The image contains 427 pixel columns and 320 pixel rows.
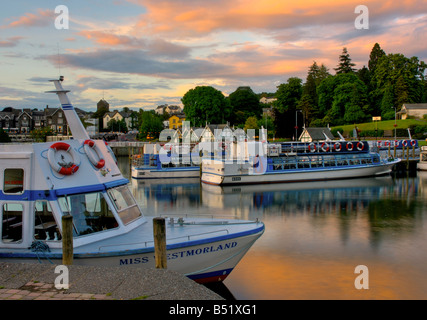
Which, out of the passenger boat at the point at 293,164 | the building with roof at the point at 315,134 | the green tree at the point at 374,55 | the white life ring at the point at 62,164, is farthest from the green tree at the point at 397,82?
the white life ring at the point at 62,164

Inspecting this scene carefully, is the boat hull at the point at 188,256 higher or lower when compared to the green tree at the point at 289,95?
lower

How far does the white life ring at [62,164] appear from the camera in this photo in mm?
12523

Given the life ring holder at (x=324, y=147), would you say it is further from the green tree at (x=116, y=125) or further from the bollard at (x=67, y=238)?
the green tree at (x=116, y=125)

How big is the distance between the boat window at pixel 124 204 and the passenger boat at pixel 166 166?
37.2 metres

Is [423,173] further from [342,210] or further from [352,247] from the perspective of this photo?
[352,247]

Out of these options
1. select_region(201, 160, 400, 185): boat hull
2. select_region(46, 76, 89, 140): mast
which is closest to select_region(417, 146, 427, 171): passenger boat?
select_region(201, 160, 400, 185): boat hull

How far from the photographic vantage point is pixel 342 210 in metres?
31.4

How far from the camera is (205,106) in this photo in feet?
362

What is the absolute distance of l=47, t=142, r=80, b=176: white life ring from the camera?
12.5m

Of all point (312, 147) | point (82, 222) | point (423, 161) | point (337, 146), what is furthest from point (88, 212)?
point (423, 161)

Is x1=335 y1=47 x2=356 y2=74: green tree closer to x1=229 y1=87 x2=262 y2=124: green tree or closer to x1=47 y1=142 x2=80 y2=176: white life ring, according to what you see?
x1=229 y1=87 x2=262 y2=124: green tree

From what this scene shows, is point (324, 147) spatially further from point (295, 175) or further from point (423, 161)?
point (423, 161)
